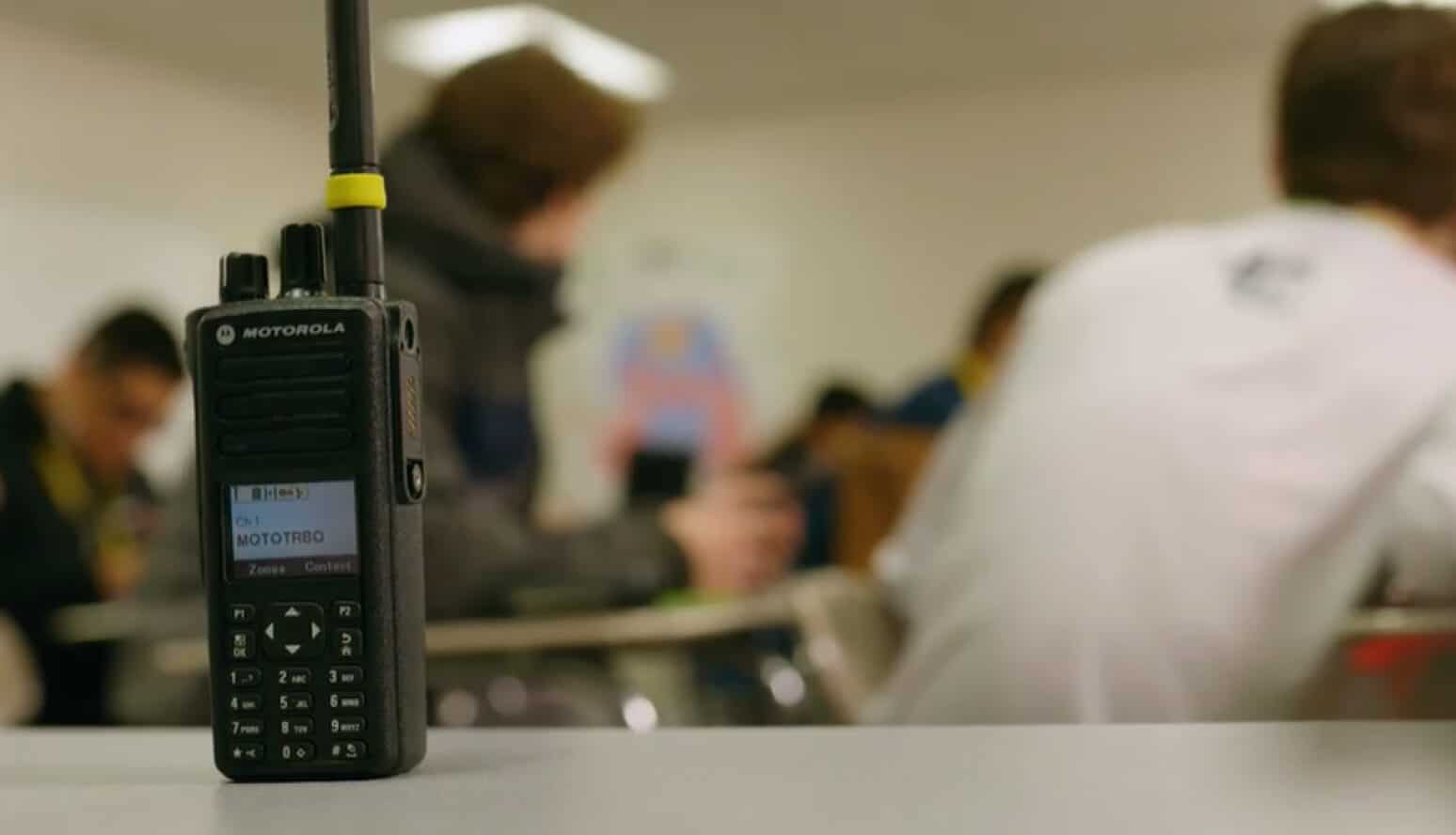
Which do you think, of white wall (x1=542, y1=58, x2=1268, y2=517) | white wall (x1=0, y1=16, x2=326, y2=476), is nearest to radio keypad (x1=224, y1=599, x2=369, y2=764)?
white wall (x1=0, y1=16, x2=326, y2=476)

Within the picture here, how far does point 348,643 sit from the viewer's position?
1.69 ft

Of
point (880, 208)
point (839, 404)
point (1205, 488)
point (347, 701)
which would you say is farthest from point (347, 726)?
point (880, 208)

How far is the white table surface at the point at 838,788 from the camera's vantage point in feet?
1.25

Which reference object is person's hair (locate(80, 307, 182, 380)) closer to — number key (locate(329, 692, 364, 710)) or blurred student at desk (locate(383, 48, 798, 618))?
blurred student at desk (locate(383, 48, 798, 618))

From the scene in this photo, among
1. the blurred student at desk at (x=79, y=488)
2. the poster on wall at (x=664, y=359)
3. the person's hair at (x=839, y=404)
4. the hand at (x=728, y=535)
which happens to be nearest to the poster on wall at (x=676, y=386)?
the poster on wall at (x=664, y=359)

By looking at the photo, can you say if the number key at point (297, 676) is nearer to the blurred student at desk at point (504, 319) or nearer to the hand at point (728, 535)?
the blurred student at desk at point (504, 319)

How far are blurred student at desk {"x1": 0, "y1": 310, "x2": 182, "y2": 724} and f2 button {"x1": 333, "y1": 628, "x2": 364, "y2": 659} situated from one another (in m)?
2.40

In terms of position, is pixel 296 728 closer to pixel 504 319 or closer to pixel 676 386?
pixel 504 319

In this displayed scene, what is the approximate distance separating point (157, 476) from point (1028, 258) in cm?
304

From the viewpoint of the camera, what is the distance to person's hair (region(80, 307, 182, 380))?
330 centimetres

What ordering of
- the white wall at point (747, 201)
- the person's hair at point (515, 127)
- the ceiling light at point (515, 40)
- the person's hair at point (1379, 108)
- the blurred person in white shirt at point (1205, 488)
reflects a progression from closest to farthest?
the blurred person in white shirt at point (1205, 488) → the person's hair at point (1379, 108) → the person's hair at point (515, 127) → the ceiling light at point (515, 40) → the white wall at point (747, 201)

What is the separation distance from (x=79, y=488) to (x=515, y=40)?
94.1 inches

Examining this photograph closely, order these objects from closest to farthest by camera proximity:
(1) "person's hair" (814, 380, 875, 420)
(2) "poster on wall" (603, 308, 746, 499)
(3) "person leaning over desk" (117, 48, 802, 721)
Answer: (3) "person leaning over desk" (117, 48, 802, 721)
(1) "person's hair" (814, 380, 875, 420)
(2) "poster on wall" (603, 308, 746, 499)

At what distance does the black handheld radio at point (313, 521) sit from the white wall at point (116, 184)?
426cm
